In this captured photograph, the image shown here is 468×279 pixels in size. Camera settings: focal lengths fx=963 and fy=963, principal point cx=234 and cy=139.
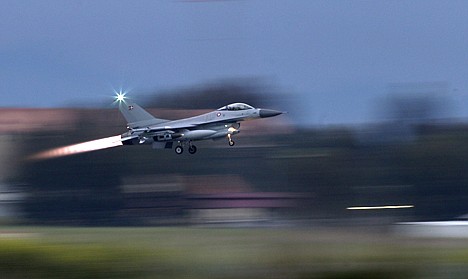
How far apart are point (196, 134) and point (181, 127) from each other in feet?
1.30

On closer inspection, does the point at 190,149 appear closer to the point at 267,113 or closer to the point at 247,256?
the point at 267,113

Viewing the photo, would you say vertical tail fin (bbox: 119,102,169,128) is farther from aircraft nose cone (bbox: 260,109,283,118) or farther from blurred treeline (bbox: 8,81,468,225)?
blurred treeline (bbox: 8,81,468,225)

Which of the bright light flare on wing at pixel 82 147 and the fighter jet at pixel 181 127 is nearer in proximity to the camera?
the fighter jet at pixel 181 127

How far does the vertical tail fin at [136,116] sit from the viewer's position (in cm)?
1617

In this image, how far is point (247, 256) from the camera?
397 inches

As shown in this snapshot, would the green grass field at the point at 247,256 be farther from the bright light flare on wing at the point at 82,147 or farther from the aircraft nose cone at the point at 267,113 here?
the bright light flare on wing at the point at 82,147

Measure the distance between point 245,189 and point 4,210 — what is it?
19.7 feet

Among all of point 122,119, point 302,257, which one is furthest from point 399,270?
point 122,119

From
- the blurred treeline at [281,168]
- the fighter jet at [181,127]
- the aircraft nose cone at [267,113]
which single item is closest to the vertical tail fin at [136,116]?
the fighter jet at [181,127]

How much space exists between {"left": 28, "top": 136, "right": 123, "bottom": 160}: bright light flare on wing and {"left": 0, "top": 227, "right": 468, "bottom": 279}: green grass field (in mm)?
6036

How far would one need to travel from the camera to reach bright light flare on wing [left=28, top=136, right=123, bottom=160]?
1816 centimetres

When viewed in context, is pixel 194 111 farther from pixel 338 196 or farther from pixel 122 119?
pixel 338 196

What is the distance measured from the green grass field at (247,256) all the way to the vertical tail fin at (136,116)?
4.52 metres

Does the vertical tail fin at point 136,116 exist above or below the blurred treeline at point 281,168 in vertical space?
below
